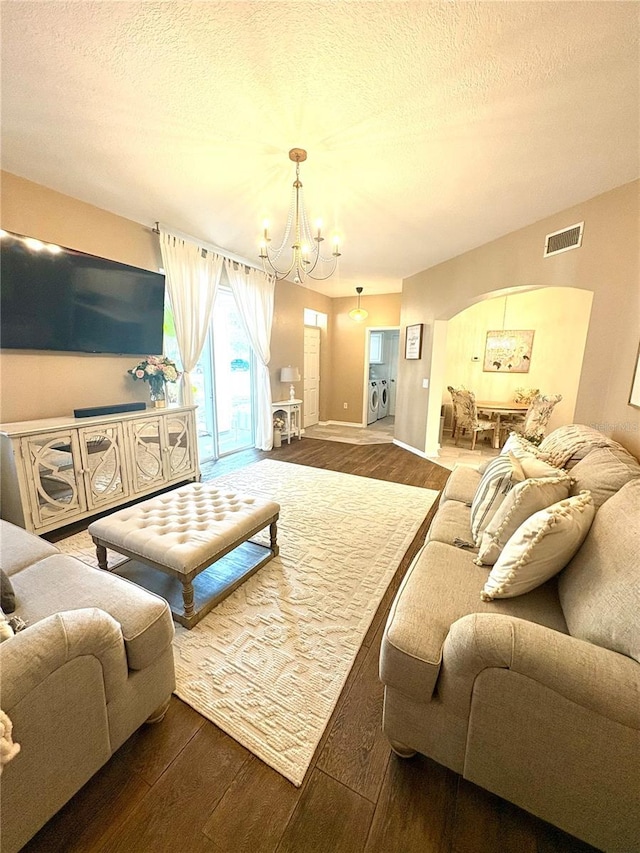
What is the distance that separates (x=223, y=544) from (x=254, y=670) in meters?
0.65

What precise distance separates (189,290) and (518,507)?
402 cm

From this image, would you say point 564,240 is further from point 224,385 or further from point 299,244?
point 224,385

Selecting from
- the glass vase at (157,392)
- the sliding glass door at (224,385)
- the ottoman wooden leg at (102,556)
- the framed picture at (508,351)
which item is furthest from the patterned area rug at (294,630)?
the framed picture at (508,351)

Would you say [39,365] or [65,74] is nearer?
[65,74]

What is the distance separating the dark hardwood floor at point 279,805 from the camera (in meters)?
1.00

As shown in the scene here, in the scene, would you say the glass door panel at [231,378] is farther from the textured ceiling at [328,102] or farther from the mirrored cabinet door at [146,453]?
the textured ceiling at [328,102]

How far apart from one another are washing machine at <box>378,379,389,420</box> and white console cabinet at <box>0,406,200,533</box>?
18.1ft

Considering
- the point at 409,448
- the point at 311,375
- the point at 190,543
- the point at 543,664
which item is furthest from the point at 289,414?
the point at 543,664

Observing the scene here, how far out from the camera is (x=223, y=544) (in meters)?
1.94

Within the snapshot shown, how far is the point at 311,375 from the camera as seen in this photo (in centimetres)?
721

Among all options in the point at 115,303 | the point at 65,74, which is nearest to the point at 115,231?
the point at 115,303

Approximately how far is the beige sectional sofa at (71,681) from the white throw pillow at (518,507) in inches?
55.5

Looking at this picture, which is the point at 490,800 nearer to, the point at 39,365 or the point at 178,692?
the point at 178,692

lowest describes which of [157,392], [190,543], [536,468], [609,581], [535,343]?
[190,543]
